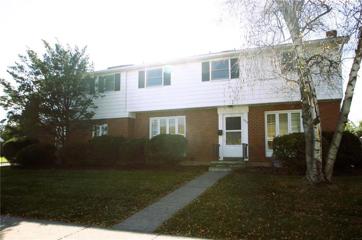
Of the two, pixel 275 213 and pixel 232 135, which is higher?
pixel 232 135

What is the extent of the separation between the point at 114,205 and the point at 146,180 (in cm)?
360

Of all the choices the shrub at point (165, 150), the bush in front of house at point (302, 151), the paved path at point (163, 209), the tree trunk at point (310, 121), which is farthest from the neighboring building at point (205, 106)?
the paved path at point (163, 209)

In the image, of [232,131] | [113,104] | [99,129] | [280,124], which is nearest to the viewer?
[280,124]

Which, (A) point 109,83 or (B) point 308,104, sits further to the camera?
(A) point 109,83

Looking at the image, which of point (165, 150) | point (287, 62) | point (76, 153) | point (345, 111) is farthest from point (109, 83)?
point (345, 111)

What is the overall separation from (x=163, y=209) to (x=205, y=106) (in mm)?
9487

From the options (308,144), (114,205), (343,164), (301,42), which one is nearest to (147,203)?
(114,205)

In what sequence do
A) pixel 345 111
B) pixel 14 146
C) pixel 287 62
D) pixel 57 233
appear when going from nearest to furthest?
pixel 57 233
pixel 345 111
pixel 287 62
pixel 14 146

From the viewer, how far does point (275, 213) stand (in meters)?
7.29

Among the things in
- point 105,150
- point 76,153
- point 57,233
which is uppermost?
point 105,150

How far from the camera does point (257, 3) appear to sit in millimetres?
9578

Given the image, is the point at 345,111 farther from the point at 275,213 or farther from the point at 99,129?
the point at 99,129

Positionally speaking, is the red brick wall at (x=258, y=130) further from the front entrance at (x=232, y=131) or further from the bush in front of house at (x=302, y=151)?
the bush in front of house at (x=302, y=151)

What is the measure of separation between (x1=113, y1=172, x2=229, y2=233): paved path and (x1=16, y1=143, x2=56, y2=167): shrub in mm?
10725
